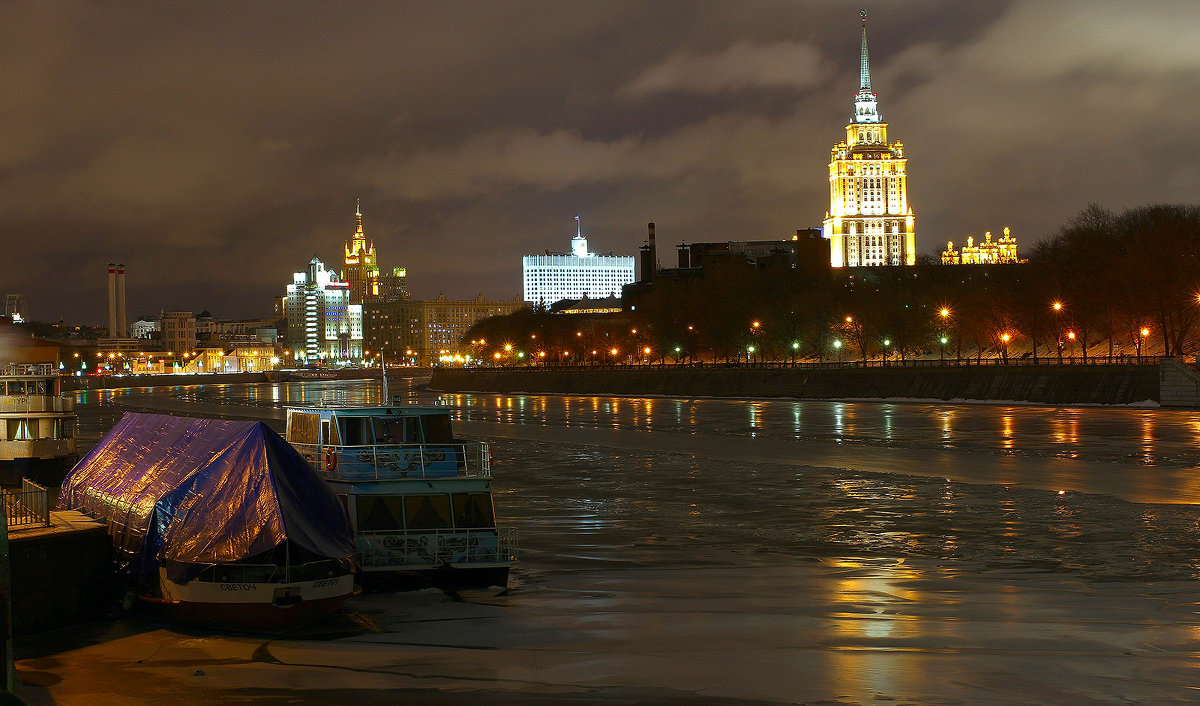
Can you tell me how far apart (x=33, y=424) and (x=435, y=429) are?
27200mm

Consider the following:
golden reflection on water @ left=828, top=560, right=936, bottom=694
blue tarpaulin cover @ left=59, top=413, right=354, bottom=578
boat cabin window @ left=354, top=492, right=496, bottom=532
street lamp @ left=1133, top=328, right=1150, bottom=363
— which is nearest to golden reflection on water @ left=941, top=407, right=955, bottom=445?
street lamp @ left=1133, top=328, right=1150, bottom=363

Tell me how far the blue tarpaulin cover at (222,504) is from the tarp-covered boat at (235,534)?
24mm

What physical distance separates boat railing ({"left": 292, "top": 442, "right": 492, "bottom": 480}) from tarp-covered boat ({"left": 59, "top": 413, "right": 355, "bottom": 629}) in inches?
96.7

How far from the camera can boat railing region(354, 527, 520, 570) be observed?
2255 cm

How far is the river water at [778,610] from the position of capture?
16328mm

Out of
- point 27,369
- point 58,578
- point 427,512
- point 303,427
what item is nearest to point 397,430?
point 303,427

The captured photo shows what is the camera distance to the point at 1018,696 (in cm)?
1538

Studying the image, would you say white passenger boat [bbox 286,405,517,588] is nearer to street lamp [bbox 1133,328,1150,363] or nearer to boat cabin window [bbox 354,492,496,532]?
boat cabin window [bbox 354,492,496,532]

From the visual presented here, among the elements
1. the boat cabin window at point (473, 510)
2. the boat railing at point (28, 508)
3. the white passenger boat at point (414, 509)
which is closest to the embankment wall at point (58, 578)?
the boat railing at point (28, 508)

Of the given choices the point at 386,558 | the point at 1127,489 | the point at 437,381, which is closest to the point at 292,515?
the point at 386,558

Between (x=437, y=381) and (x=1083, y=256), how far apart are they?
99.8 meters

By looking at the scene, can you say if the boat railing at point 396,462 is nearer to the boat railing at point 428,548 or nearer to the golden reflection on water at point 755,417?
the boat railing at point 428,548

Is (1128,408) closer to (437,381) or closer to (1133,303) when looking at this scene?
(1133,303)

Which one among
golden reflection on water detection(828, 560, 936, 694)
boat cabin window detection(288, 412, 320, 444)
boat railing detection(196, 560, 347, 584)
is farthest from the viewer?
boat cabin window detection(288, 412, 320, 444)
